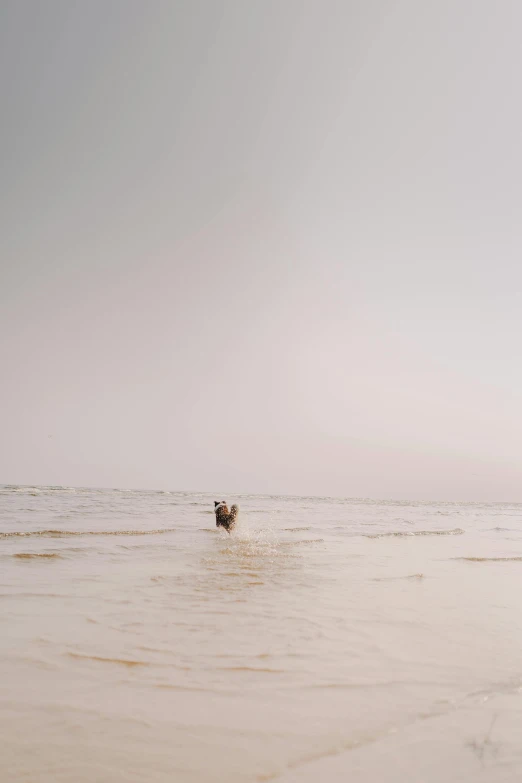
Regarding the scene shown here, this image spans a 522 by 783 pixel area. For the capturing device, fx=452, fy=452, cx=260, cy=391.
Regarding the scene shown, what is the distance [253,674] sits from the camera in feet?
10.8

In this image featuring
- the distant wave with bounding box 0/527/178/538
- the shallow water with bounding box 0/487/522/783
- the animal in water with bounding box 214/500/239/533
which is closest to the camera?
the shallow water with bounding box 0/487/522/783

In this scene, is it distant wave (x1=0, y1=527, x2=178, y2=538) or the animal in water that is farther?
the animal in water

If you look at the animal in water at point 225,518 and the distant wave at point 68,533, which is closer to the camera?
the distant wave at point 68,533

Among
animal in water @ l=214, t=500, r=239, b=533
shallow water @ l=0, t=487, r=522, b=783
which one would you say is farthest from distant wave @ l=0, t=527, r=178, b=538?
shallow water @ l=0, t=487, r=522, b=783

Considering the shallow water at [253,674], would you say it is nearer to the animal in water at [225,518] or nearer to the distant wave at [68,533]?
the distant wave at [68,533]

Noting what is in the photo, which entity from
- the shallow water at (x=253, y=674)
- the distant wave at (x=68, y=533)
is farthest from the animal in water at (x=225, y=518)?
the shallow water at (x=253, y=674)

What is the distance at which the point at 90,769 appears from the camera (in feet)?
7.08

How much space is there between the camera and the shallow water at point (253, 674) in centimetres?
226

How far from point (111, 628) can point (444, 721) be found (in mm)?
2868

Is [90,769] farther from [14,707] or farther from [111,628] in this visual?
[111,628]

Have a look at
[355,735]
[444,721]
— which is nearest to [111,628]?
[355,735]

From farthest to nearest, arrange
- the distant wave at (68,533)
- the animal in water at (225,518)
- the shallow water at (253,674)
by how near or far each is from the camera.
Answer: the animal in water at (225,518) < the distant wave at (68,533) < the shallow water at (253,674)

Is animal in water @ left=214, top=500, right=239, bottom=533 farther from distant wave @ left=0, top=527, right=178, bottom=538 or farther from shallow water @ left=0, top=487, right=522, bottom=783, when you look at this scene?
shallow water @ left=0, top=487, right=522, bottom=783

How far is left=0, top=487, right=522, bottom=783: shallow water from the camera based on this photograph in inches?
89.0
